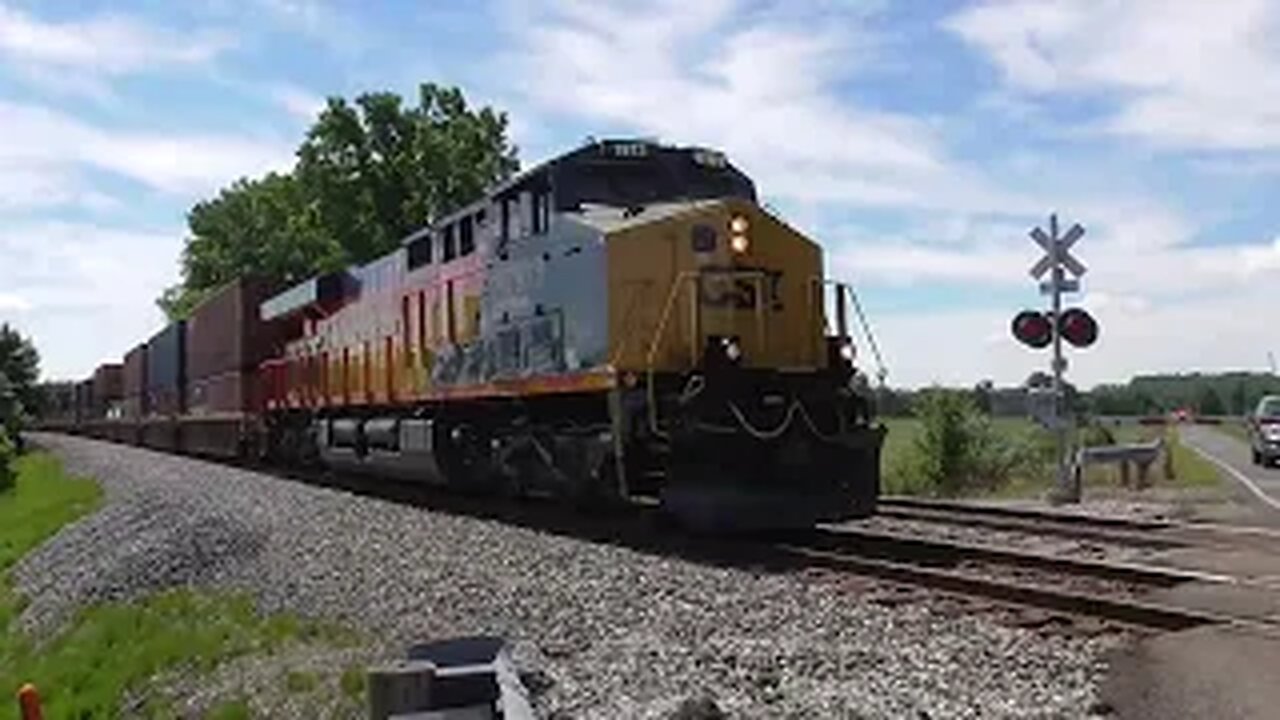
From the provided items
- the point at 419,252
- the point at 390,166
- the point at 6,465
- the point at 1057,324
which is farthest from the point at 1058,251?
the point at 390,166

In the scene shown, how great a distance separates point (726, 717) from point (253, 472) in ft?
70.4

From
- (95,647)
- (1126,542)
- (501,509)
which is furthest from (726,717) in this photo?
(501,509)

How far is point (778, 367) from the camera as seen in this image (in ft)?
42.6

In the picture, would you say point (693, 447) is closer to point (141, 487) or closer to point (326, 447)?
point (326, 447)

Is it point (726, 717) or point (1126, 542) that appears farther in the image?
point (1126, 542)

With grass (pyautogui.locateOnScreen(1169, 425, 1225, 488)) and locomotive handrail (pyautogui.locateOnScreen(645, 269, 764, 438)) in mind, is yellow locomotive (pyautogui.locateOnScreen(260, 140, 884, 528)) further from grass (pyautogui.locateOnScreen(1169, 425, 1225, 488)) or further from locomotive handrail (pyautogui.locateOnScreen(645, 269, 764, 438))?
grass (pyautogui.locateOnScreen(1169, 425, 1225, 488))

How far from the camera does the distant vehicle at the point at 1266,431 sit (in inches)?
1107

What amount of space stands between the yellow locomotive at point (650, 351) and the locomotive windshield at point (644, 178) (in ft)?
0.06

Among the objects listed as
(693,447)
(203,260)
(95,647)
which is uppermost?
(203,260)

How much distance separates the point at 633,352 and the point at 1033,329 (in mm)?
7385

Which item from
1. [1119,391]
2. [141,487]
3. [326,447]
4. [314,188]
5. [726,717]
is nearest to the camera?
[726,717]

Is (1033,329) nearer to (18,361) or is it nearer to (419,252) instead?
(419,252)

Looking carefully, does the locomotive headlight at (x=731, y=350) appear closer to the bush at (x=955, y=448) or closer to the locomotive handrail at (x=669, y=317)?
the locomotive handrail at (x=669, y=317)

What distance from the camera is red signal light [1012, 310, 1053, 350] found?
17875mm
